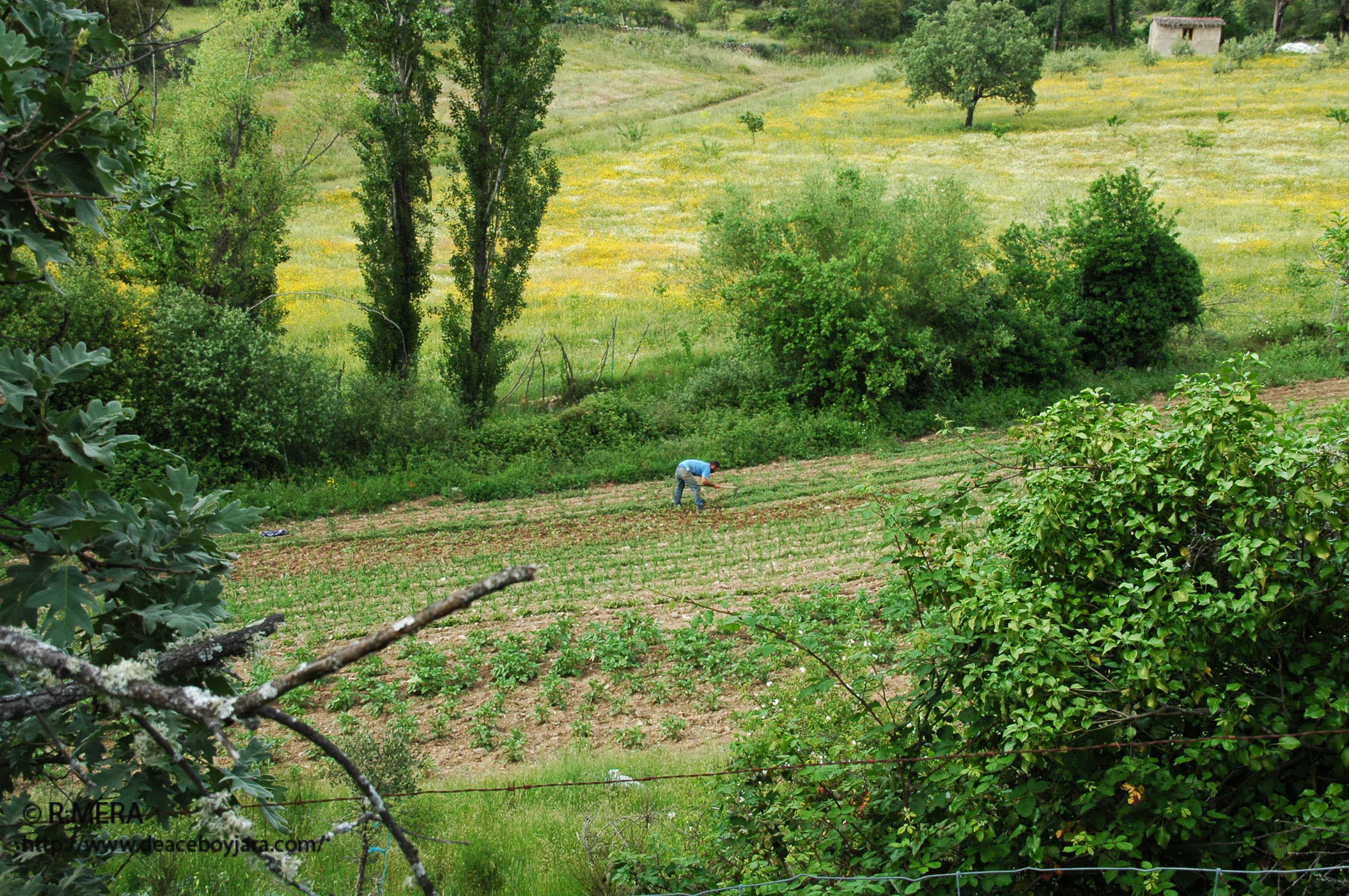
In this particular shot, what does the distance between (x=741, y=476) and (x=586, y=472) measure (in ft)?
10.2

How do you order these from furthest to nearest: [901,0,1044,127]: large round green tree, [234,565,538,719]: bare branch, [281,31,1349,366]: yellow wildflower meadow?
[901,0,1044,127]: large round green tree
[281,31,1349,366]: yellow wildflower meadow
[234,565,538,719]: bare branch

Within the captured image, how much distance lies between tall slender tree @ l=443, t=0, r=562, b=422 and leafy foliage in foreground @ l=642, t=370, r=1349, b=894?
16.7 metres

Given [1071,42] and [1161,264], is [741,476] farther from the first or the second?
[1071,42]

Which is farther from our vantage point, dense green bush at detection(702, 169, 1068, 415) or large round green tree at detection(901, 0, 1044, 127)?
large round green tree at detection(901, 0, 1044, 127)

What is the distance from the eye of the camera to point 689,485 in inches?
710

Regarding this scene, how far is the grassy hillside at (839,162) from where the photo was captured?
29609 mm

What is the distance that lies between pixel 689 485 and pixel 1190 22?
60745 mm

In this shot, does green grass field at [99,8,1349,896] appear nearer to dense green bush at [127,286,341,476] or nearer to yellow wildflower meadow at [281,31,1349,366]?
yellow wildflower meadow at [281,31,1349,366]

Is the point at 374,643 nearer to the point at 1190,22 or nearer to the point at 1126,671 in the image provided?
the point at 1126,671

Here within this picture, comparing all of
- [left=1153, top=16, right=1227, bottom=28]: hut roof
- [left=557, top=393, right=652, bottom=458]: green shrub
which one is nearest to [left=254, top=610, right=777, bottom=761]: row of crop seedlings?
[left=557, top=393, right=652, bottom=458]: green shrub

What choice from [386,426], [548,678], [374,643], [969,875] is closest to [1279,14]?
[386,426]

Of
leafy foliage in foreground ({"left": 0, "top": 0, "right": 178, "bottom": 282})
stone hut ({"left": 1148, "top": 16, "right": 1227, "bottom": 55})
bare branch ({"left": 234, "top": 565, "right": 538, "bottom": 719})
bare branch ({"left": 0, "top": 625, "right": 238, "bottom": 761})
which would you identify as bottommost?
bare branch ({"left": 0, "top": 625, "right": 238, "bottom": 761})

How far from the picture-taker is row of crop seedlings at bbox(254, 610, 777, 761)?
10.1 metres

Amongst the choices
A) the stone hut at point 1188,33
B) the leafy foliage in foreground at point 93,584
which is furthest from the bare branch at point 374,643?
the stone hut at point 1188,33
